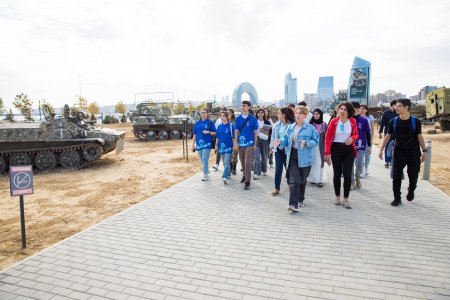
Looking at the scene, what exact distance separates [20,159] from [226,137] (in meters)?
8.22

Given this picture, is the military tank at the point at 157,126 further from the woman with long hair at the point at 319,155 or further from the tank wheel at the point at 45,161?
the woman with long hair at the point at 319,155

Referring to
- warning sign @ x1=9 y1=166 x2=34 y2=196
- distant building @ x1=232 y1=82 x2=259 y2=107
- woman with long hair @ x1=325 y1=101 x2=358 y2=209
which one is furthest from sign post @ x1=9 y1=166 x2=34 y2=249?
distant building @ x1=232 y1=82 x2=259 y2=107

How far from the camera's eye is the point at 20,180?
4.52 meters

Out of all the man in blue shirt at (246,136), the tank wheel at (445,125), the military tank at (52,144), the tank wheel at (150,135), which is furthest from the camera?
the tank wheel at (150,135)

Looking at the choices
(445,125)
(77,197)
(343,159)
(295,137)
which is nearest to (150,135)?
(77,197)

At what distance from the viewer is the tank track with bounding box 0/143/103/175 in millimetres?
11414

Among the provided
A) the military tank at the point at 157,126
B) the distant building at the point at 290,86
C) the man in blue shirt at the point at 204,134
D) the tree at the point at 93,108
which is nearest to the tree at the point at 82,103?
the tree at the point at 93,108

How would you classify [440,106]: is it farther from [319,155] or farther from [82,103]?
[82,103]

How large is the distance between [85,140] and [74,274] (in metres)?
9.31

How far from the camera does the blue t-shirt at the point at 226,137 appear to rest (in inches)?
298

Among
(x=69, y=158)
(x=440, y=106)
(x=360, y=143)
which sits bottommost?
(x=69, y=158)

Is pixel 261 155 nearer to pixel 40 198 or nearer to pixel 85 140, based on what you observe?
pixel 40 198

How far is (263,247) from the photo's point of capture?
4.12 metres

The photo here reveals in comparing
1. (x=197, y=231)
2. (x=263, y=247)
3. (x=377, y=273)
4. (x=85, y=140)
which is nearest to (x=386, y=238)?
(x=377, y=273)
